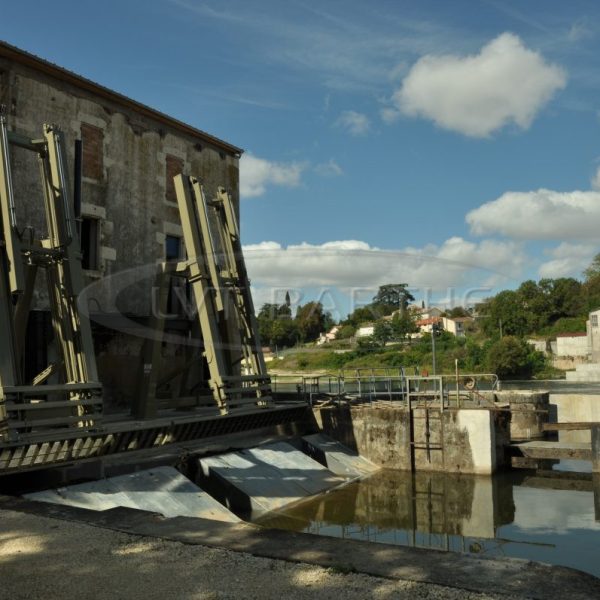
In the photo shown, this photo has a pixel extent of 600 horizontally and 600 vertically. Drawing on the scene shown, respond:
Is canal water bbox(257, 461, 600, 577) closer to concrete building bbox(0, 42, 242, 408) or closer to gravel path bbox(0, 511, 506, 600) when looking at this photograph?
gravel path bbox(0, 511, 506, 600)

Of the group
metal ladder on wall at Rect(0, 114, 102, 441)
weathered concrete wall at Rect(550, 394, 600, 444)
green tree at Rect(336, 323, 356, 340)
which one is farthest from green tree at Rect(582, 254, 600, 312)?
metal ladder on wall at Rect(0, 114, 102, 441)

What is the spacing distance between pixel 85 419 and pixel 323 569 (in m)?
6.46

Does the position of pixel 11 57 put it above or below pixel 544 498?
above

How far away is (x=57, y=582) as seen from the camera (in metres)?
4.80

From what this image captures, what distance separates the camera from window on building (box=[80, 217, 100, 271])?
15.8m

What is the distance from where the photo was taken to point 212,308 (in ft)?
48.1

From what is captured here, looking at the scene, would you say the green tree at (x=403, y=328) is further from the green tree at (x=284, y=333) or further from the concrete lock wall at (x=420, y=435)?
the concrete lock wall at (x=420, y=435)

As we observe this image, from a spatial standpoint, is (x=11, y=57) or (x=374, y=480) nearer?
(x=11, y=57)

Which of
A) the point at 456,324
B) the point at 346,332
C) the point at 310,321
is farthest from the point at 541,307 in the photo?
the point at 310,321

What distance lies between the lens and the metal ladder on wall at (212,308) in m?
14.1

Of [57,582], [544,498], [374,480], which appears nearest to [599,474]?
[544,498]

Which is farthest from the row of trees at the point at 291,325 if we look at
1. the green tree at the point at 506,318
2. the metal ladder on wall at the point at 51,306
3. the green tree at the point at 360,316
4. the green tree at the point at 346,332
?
the metal ladder on wall at the point at 51,306

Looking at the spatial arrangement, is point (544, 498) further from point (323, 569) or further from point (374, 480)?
point (323, 569)

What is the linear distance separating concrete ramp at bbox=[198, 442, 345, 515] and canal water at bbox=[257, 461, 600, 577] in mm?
389
